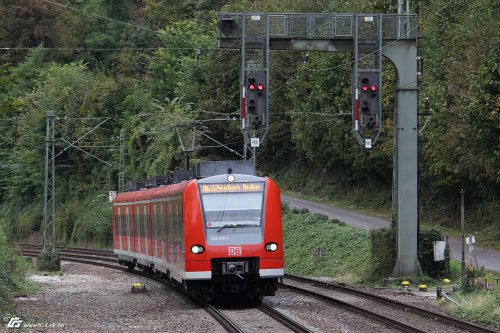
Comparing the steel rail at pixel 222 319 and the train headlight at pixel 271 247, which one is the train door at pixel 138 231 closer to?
the steel rail at pixel 222 319

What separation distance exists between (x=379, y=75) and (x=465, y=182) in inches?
701

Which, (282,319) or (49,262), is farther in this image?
(49,262)

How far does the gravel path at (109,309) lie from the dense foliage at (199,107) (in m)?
4.33

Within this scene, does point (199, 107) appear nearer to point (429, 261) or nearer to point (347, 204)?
point (347, 204)

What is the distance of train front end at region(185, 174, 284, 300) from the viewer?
830 inches

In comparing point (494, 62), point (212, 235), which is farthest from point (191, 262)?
point (494, 62)

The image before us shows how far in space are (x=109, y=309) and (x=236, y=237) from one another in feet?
11.1

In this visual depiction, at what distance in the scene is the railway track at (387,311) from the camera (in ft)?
56.7

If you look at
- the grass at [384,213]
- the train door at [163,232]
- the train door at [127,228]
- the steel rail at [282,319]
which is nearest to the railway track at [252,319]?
the steel rail at [282,319]

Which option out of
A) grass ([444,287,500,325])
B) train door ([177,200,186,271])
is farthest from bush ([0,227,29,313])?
grass ([444,287,500,325])

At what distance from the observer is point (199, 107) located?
68.0m

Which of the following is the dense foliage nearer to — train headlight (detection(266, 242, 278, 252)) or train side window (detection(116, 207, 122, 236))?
train side window (detection(116, 207, 122, 236))

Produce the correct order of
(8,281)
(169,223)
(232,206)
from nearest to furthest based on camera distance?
(232,206) → (169,223) → (8,281)

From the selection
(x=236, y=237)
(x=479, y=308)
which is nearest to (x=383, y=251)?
(x=236, y=237)
